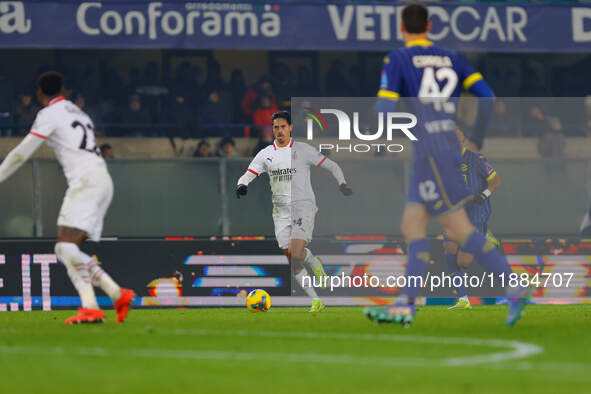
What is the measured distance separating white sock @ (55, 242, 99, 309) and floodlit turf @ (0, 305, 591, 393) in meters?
0.29

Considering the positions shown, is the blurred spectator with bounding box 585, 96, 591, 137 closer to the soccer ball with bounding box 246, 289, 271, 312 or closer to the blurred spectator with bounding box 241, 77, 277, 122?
the soccer ball with bounding box 246, 289, 271, 312

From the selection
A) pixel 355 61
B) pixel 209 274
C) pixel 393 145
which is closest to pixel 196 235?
pixel 209 274

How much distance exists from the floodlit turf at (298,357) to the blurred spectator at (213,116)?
31.7ft

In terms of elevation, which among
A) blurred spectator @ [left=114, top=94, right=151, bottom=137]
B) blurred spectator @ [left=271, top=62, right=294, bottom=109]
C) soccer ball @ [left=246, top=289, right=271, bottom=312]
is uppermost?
blurred spectator @ [left=271, top=62, right=294, bottom=109]

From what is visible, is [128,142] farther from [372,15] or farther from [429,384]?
[429,384]

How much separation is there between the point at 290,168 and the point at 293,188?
0.24 metres

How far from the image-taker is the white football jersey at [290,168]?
12.2 meters

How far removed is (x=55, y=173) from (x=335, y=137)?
5.05m

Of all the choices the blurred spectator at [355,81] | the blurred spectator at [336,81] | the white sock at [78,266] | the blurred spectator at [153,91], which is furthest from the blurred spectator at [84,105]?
the white sock at [78,266]

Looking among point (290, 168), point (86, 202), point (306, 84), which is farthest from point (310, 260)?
point (306, 84)

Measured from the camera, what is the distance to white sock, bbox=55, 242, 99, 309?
29.5ft

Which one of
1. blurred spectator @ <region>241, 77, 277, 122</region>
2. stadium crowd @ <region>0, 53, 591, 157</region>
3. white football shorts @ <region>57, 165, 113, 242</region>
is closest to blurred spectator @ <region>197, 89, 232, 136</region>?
stadium crowd @ <region>0, 53, 591, 157</region>

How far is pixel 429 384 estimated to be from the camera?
207 inches

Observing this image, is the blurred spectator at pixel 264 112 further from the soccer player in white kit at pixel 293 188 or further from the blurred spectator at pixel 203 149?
the soccer player in white kit at pixel 293 188
